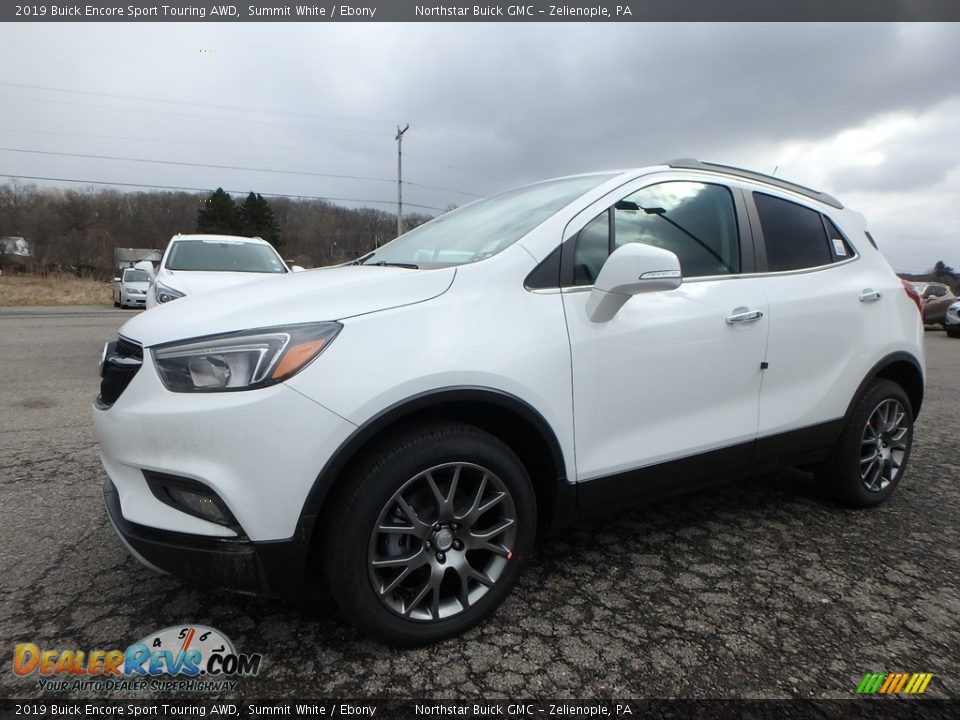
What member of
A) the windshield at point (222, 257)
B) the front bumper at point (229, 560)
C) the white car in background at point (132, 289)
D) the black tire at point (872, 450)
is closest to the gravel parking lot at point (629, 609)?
the black tire at point (872, 450)

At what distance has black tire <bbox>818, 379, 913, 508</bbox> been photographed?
3027mm

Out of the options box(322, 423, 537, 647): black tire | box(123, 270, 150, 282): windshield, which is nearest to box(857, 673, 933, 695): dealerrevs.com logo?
box(322, 423, 537, 647): black tire

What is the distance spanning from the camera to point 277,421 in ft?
5.41

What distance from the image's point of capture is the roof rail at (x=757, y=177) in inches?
106

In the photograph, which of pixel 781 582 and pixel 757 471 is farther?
pixel 757 471

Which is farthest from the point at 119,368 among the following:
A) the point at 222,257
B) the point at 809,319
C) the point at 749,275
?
the point at 222,257

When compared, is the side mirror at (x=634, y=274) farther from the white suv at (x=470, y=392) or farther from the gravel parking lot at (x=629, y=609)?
the gravel parking lot at (x=629, y=609)

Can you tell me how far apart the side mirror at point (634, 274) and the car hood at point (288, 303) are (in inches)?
21.6

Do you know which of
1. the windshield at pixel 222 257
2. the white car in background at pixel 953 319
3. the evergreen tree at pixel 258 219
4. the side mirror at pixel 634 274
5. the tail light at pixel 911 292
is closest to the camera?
the side mirror at pixel 634 274

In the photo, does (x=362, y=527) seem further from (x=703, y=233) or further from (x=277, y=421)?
(x=703, y=233)

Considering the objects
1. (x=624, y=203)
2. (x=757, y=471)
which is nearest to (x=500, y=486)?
(x=624, y=203)

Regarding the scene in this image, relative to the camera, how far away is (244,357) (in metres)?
1.71

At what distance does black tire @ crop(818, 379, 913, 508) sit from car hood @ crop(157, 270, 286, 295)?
5.13 metres

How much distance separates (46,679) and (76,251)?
58.9 m
